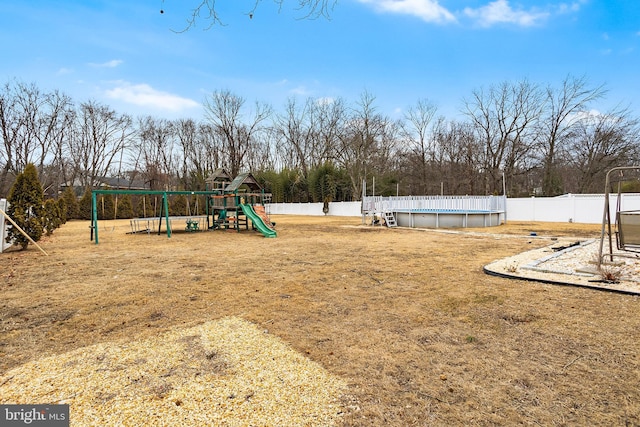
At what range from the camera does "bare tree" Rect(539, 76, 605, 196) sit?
79.1ft

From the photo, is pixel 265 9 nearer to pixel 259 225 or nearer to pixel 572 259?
pixel 572 259

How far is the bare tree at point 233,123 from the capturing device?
104 ft

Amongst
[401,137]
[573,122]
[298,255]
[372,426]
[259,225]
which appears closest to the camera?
[372,426]

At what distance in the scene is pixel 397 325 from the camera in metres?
3.13

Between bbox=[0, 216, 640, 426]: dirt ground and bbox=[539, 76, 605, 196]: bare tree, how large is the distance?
2372cm

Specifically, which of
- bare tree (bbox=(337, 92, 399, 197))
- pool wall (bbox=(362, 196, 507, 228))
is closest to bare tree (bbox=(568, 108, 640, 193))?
pool wall (bbox=(362, 196, 507, 228))

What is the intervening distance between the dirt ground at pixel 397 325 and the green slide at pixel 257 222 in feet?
18.6

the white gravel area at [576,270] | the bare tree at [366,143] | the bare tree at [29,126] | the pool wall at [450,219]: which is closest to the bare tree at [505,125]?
the bare tree at [366,143]

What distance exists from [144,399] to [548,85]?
31.2 meters

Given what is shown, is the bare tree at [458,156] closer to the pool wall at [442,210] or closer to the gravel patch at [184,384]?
the pool wall at [442,210]

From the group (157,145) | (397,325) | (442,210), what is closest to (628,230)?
(397,325)

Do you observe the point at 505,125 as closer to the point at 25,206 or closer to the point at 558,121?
the point at 558,121

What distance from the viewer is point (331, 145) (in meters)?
33.4

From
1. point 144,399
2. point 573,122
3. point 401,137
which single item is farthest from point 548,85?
point 144,399
